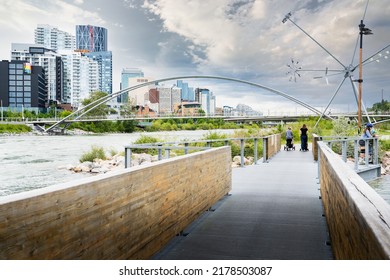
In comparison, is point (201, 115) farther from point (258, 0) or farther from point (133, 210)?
point (133, 210)

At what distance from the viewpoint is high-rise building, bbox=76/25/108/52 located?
23.0 ft

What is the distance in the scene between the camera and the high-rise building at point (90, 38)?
23.0 ft

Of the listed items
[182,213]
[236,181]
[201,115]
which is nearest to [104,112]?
[201,115]

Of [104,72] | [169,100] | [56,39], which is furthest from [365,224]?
[169,100]

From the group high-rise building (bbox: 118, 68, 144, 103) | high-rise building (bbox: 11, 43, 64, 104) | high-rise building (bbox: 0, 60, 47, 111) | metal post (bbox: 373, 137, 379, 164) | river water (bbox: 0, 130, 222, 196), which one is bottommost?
river water (bbox: 0, 130, 222, 196)

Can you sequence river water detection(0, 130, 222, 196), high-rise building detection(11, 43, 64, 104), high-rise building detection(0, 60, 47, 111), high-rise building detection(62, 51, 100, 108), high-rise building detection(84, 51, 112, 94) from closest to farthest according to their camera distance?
high-rise building detection(84, 51, 112, 94) → high-rise building detection(11, 43, 64, 104) → high-rise building detection(0, 60, 47, 111) → high-rise building detection(62, 51, 100, 108) → river water detection(0, 130, 222, 196)

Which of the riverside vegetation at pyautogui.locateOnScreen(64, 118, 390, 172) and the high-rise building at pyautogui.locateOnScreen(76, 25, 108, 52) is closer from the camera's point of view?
the high-rise building at pyautogui.locateOnScreen(76, 25, 108, 52)

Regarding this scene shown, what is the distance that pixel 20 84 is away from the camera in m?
10.5

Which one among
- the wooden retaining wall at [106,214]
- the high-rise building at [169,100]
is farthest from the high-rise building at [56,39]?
Answer: the high-rise building at [169,100]

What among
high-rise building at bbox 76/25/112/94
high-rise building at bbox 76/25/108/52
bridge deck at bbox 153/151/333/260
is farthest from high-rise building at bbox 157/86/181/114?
bridge deck at bbox 153/151/333/260

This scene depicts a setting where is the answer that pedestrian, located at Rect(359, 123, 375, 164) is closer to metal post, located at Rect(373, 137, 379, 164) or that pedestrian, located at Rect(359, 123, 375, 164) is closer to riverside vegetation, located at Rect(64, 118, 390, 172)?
metal post, located at Rect(373, 137, 379, 164)

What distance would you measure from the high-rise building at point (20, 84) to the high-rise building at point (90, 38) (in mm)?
2076

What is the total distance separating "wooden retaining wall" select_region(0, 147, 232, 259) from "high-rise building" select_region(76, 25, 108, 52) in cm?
435

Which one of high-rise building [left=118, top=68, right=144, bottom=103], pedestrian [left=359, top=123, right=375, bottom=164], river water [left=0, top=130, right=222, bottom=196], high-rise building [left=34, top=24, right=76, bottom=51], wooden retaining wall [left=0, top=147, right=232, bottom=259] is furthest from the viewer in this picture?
high-rise building [left=118, top=68, right=144, bottom=103]
